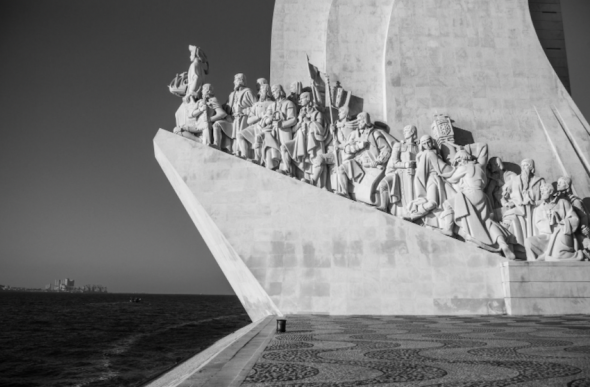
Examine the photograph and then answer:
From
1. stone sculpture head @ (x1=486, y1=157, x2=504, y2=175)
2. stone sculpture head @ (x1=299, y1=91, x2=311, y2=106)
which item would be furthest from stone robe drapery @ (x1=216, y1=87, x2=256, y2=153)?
stone sculpture head @ (x1=486, y1=157, x2=504, y2=175)

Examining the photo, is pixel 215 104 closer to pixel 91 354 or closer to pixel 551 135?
pixel 91 354

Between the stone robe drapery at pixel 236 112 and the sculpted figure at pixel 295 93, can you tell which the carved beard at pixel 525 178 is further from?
the stone robe drapery at pixel 236 112

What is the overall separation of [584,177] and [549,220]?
64.7 inches

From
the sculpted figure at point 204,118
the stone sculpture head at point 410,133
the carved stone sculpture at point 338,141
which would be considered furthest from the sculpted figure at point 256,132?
the stone sculpture head at point 410,133

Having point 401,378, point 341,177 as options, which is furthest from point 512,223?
point 401,378

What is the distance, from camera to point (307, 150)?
8883 mm

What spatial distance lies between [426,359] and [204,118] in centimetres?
711

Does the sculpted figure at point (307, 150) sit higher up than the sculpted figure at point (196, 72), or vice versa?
the sculpted figure at point (196, 72)

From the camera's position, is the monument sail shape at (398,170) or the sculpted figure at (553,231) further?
the sculpted figure at (553,231)

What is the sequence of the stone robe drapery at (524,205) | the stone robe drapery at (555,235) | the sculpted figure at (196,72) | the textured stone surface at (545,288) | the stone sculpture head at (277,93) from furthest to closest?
the sculpted figure at (196,72) < the stone sculpture head at (277,93) < the stone robe drapery at (524,205) < the stone robe drapery at (555,235) < the textured stone surface at (545,288)

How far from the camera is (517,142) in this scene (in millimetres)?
9320

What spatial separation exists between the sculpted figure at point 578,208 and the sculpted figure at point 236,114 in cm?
516

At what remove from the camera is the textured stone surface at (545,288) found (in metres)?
7.36

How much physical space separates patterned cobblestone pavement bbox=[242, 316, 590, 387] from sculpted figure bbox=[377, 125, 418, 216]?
4060 millimetres
